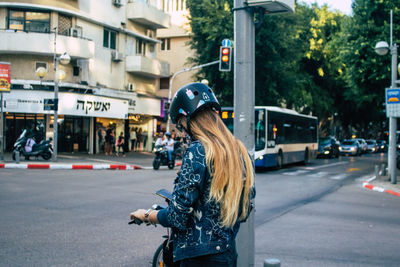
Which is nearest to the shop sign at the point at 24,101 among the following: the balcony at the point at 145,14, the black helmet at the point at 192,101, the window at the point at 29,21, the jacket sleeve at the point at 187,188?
the window at the point at 29,21

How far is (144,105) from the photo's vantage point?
110 feet

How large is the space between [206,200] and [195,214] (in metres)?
0.10

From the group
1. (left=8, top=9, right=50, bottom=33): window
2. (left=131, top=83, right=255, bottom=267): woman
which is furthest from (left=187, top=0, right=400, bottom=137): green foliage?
(left=131, top=83, right=255, bottom=267): woman

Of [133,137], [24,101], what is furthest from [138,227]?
[133,137]

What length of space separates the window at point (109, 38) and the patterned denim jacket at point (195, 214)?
2936cm

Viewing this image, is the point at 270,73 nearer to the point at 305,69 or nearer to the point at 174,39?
the point at 305,69

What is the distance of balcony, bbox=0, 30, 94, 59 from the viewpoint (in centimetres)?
2470

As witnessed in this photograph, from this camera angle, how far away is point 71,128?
2838 centimetres

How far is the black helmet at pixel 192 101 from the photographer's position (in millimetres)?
2510

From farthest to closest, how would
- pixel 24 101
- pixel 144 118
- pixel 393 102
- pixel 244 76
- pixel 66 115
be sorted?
pixel 144 118
pixel 66 115
pixel 24 101
pixel 393 102
pixel 244 76

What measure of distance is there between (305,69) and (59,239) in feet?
116

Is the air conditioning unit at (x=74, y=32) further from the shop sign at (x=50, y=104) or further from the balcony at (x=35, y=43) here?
the shop sign at (x=50, y=104)

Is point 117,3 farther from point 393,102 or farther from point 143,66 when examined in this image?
point 393,102

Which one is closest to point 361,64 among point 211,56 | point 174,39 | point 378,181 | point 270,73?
point 378,181
